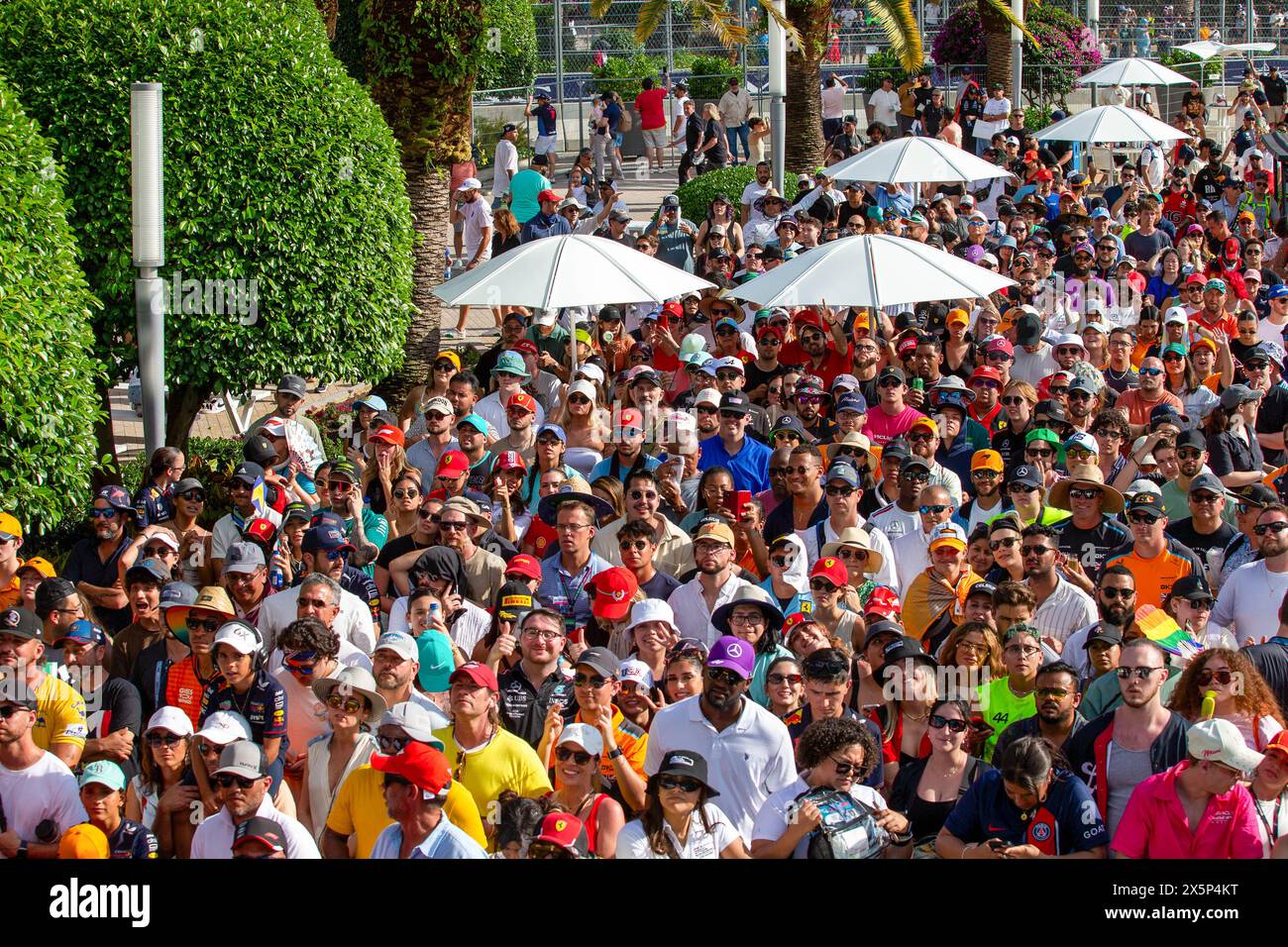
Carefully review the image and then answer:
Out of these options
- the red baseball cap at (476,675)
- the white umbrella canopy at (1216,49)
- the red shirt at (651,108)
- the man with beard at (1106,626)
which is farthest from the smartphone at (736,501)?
the white umbrella canopy at (1216,49)

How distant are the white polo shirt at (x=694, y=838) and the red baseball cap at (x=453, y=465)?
4.23 m

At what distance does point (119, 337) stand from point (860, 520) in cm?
557

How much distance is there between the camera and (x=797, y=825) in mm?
6395

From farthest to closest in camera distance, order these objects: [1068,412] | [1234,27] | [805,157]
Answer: [1234,27]
[805,157]
[1068,412]

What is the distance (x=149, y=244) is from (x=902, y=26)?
11076mm

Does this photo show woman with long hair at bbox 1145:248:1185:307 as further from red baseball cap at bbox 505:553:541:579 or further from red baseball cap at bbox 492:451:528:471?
red baseball cap at bbox 505:553:541:579

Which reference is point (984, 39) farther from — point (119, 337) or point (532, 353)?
point (119, 337)

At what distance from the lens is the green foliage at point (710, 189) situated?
21359 millimetres

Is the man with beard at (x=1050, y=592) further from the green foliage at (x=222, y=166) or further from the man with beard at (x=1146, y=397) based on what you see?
the green foliage at (x=222, y=166)

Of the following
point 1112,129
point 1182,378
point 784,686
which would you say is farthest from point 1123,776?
point 1112,129

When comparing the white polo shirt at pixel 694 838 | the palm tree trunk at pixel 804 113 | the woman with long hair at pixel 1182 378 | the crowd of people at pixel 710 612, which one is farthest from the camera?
the palm tree trunk at pixel 804 113

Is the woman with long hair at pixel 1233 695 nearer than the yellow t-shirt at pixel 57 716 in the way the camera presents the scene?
Yes

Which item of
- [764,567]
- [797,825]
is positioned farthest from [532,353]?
[797,825]

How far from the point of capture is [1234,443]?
36.1 feet
